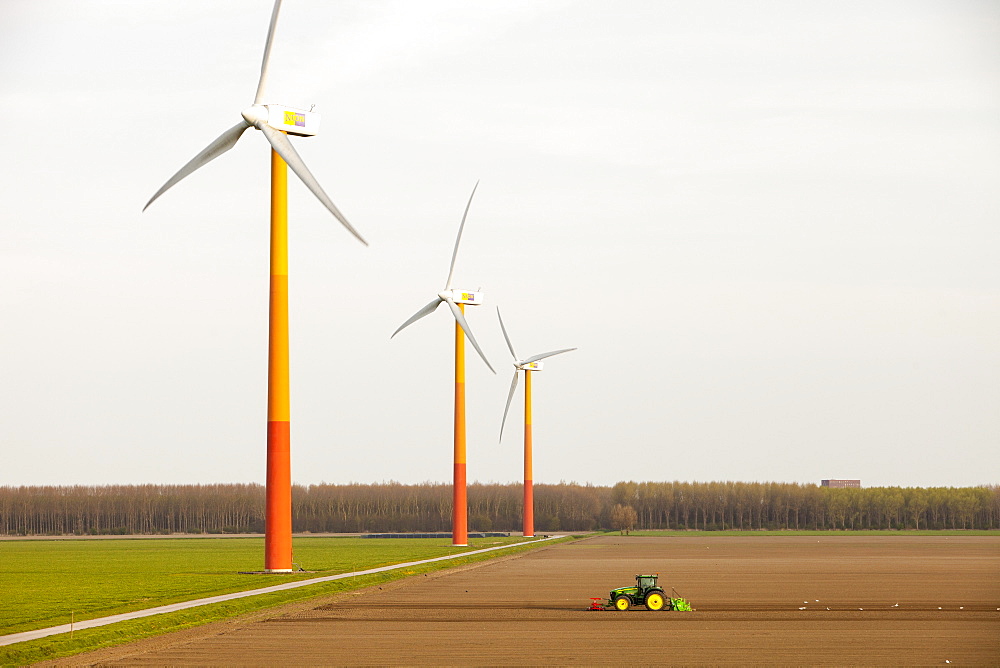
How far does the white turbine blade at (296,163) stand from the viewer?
4498cm

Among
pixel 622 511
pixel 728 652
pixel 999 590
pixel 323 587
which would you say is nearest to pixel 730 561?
pixel 999 590

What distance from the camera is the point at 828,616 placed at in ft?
116

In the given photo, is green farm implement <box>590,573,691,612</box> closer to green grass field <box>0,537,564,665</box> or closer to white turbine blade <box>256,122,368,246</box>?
green grass field <box>0,537,564,665</box>

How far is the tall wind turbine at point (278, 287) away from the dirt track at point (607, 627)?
5402 millimetres

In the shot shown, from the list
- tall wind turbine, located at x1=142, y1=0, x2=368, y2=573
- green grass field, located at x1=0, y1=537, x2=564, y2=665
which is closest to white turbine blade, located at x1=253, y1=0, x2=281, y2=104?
tall wind turbine, located at x1=142, y1=0, x2=368, y2=573

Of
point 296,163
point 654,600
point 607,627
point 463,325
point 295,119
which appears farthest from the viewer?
point 463,325

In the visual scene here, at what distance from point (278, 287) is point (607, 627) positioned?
2332cm

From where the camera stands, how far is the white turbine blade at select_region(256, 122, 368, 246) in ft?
148

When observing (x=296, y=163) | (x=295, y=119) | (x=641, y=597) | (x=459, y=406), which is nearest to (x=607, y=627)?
(x=641, y=597)

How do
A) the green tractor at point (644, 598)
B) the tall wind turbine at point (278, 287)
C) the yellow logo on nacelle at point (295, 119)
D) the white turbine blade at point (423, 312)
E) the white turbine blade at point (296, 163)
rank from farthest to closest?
the white turbine blade at point (423, 312), the yellow logo on nacelle at point (295, 119), the tall wind turbine at point (278, 287), the white turbine blade at point (296, 163), the green tractor at point (644, 598)

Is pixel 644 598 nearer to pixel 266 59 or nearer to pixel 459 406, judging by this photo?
pixel 266 59

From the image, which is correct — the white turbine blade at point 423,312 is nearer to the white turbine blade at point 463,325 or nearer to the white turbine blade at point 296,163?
the white turbine blade at point 463,325

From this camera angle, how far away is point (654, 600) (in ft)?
123

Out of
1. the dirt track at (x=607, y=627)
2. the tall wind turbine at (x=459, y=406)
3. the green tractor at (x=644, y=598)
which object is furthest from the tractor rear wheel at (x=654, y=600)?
the tall wind turbine at (x=459, y=406)
